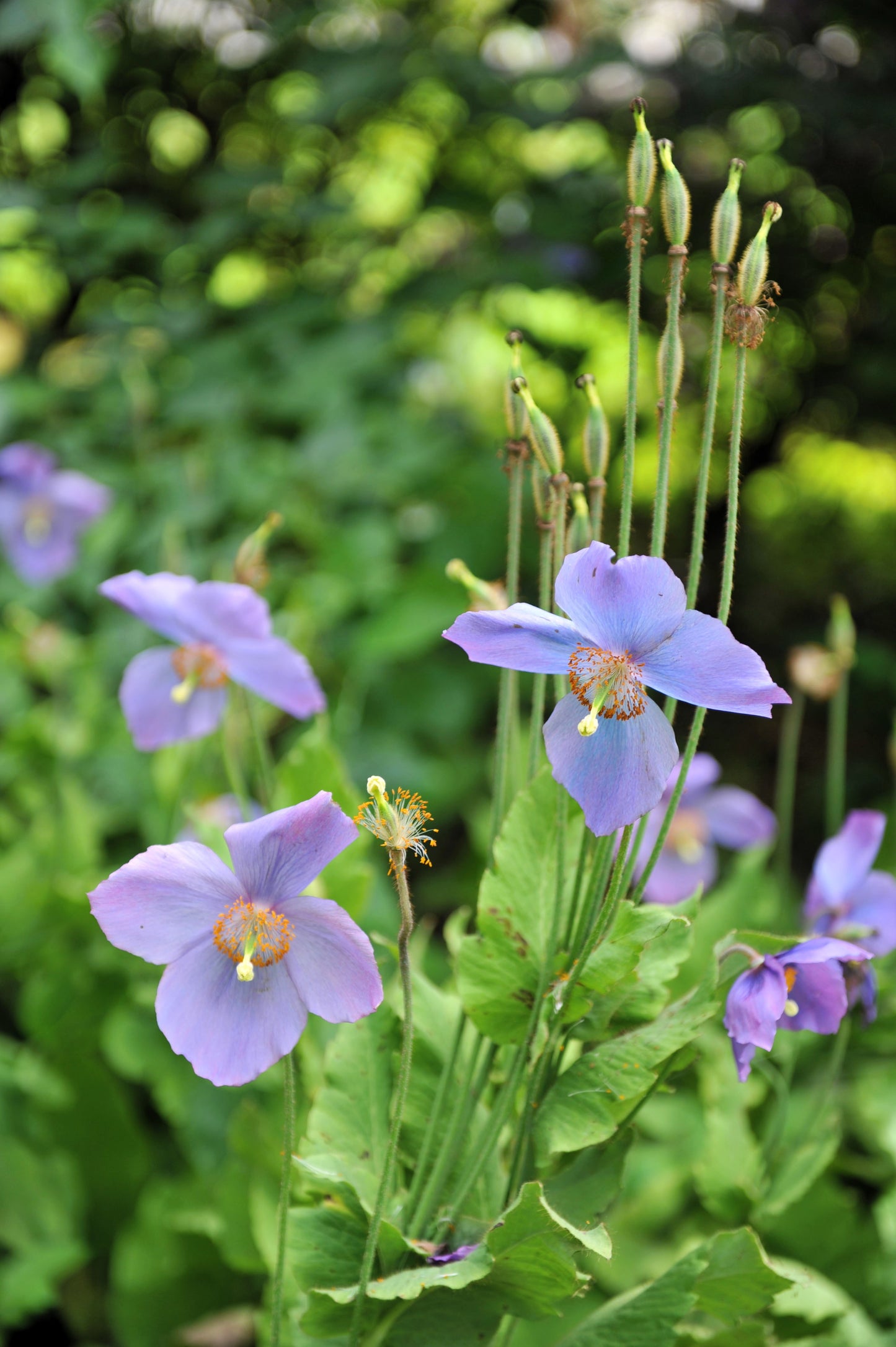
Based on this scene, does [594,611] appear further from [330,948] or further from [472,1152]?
[472,1152]

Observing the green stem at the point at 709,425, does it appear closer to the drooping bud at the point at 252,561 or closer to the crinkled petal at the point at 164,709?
the drooping bud at the point at 252,561

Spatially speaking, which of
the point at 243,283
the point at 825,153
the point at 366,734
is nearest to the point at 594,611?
the point at 366,734

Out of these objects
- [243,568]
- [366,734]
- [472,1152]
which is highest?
[243,568]

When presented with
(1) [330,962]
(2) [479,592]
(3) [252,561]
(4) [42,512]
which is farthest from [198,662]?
(4) [42,512]

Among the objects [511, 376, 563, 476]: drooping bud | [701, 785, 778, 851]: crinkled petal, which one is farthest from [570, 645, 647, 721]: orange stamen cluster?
[701, 785, 778, 851]: crinkled petal

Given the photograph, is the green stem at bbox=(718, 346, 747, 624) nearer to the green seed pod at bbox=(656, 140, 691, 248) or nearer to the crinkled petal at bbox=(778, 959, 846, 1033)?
the green seed pod at bbox=(656, 140, 691, 248)
